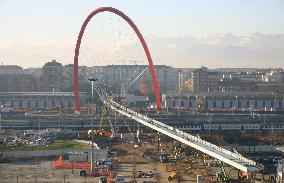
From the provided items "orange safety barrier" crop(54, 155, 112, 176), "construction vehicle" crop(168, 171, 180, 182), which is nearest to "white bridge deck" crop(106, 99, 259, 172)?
"construction vehicle" crop(168, 171, 180, 182)

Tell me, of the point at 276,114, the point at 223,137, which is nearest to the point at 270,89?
the point at 276,114

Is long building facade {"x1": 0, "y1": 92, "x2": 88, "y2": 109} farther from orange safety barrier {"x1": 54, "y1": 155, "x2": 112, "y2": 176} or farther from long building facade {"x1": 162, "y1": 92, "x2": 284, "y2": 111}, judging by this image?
orange safety barrier {"x1": 54, "y1": 155, "x2": 112, "y2": 176}

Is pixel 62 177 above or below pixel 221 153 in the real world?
below

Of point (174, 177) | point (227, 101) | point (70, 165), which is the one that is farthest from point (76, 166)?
point (227, 101)

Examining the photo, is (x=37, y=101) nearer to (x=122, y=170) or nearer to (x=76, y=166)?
(x=76, y=166)

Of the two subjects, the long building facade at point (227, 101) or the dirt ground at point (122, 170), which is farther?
the long building facade at point (227, 101)

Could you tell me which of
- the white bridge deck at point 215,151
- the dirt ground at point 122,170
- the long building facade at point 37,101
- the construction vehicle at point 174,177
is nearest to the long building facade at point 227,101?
the long building facade at point 37,101

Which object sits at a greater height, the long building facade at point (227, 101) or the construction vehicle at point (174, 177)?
the long building facade at point (227, 101)

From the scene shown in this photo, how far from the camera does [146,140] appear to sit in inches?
814

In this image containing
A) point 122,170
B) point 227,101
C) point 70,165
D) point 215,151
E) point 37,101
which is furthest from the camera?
point 37,101

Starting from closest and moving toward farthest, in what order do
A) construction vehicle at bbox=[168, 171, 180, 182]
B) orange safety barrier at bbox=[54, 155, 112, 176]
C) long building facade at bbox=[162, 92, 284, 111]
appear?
1. construction vehicle at bbox=[168, 171, 180, 182]
2. orange safety barrier at bbox=[54, 155, 112, 176]
3. long building facade at bbox=[162, 92, 284, 111]

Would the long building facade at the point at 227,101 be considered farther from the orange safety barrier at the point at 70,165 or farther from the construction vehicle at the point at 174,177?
the construction vehicle at the point at 174,177

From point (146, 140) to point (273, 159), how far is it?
20.3 feet

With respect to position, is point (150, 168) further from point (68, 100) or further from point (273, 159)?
point (68, 100)
